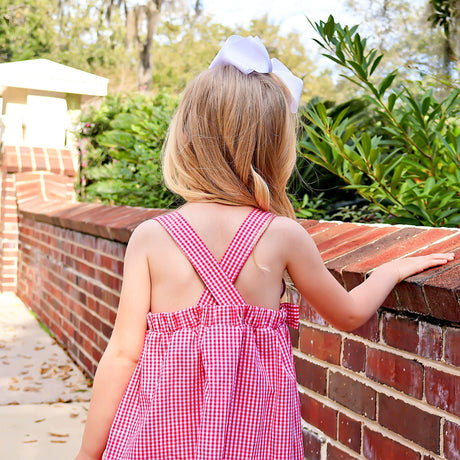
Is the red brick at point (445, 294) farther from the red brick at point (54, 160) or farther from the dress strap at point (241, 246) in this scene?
the red brick at point (54, 160)

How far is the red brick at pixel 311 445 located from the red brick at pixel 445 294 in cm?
79

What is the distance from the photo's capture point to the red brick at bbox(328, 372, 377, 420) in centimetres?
193

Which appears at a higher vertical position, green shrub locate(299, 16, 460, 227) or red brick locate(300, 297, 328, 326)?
green shrub locate(299, 16, 460, 227)

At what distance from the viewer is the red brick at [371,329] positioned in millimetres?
1917

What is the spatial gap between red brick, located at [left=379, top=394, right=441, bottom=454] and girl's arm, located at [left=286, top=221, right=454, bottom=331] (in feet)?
0.86

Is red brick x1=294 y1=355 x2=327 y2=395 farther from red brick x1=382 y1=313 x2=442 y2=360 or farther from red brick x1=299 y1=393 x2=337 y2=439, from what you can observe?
red brick x1=382 y1=313 x2=442 y2=360

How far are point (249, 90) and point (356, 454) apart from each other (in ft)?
3.72

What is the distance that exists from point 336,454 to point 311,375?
0.28 metres

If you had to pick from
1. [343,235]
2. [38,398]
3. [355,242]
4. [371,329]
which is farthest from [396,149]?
[38,398]

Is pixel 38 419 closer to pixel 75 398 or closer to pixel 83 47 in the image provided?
pixel 75 398

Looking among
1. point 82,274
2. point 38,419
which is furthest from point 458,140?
point 82,274

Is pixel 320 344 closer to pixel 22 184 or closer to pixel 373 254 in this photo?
pixel 373 254

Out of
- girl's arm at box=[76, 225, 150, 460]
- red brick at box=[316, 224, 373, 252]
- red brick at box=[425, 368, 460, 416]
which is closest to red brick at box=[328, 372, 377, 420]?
red brick at box=[425, 368, 460, 416]

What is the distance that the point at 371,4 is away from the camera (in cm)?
2945
